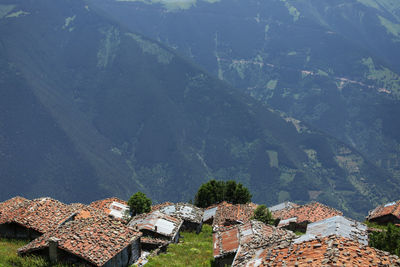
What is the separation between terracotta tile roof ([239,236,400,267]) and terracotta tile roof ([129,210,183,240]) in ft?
77.2

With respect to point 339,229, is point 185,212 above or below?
above

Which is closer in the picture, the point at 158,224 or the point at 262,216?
the point at 158,224

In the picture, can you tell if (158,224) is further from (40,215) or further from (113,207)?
(113,207)

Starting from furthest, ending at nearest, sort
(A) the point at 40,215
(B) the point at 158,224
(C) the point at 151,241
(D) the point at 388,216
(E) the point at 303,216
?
(D) the point at 388,216
(E) the point at 303,216
(B) the point at 158,224
(C) the point at 151,241
(A) the point at 40,215

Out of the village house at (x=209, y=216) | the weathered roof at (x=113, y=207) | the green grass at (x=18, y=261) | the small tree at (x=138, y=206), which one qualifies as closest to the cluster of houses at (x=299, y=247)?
the green grass at (x=18, y=261)

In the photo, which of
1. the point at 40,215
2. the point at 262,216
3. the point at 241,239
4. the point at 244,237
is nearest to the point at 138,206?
the point at 262,216

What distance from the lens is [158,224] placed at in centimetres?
5634

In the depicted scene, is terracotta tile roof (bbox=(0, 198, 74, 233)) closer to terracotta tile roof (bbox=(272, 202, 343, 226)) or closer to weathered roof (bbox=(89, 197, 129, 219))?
weathered roof (bbox=(89, 197, 129, 219))

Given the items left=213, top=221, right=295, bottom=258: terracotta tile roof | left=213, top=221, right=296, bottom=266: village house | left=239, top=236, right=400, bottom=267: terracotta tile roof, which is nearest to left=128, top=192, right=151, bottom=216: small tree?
left=213, top=221, right=296, bottom=266: village house

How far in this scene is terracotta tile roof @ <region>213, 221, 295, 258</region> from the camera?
38.6 meters

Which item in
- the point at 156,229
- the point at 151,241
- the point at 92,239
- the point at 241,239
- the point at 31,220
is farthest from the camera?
the point at 156,229

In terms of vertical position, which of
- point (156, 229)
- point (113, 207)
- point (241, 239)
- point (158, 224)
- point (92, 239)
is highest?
point (113, 207)

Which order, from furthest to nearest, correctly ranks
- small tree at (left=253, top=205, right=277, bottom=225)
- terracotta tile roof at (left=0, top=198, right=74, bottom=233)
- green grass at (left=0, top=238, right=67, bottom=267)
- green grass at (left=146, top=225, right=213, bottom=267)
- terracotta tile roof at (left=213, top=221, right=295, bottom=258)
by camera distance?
small tree at (left=253, top=205, right=277, bottom=225) < terracotta tile roof at (left=0, top=198, right=74, bottom=233) < green grass at (left=146, top=225, right=213, bottom=267) < terracotta tile roof at (left=213, top=221, right=295, bottom=258) < green grass at (left=0, top=238, right=67, bottom=267)

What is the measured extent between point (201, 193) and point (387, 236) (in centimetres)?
7079
